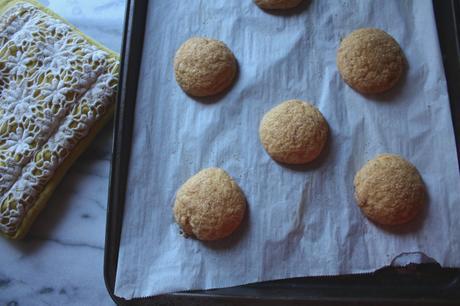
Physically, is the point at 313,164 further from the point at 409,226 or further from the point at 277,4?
the point at 277,4

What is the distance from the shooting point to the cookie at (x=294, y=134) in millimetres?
1145

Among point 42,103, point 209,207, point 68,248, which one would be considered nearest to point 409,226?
point 209,207

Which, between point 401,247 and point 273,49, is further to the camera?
point 273,49

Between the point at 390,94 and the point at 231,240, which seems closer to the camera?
the point at 231,240

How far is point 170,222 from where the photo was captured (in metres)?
1.12

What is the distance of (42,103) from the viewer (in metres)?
1.22

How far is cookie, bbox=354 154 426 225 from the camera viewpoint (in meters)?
1.08

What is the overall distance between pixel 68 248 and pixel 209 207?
0.41m

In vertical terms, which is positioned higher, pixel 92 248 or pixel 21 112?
pixel 21 112

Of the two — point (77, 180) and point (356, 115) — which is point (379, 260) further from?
point (77, 180)

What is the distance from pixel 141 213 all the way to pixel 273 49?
575 millimetres

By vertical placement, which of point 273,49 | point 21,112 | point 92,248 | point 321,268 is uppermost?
point 273,49

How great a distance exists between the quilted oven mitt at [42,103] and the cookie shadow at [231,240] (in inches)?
18.0

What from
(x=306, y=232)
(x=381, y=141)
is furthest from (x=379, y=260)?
(x=381, y=141)
